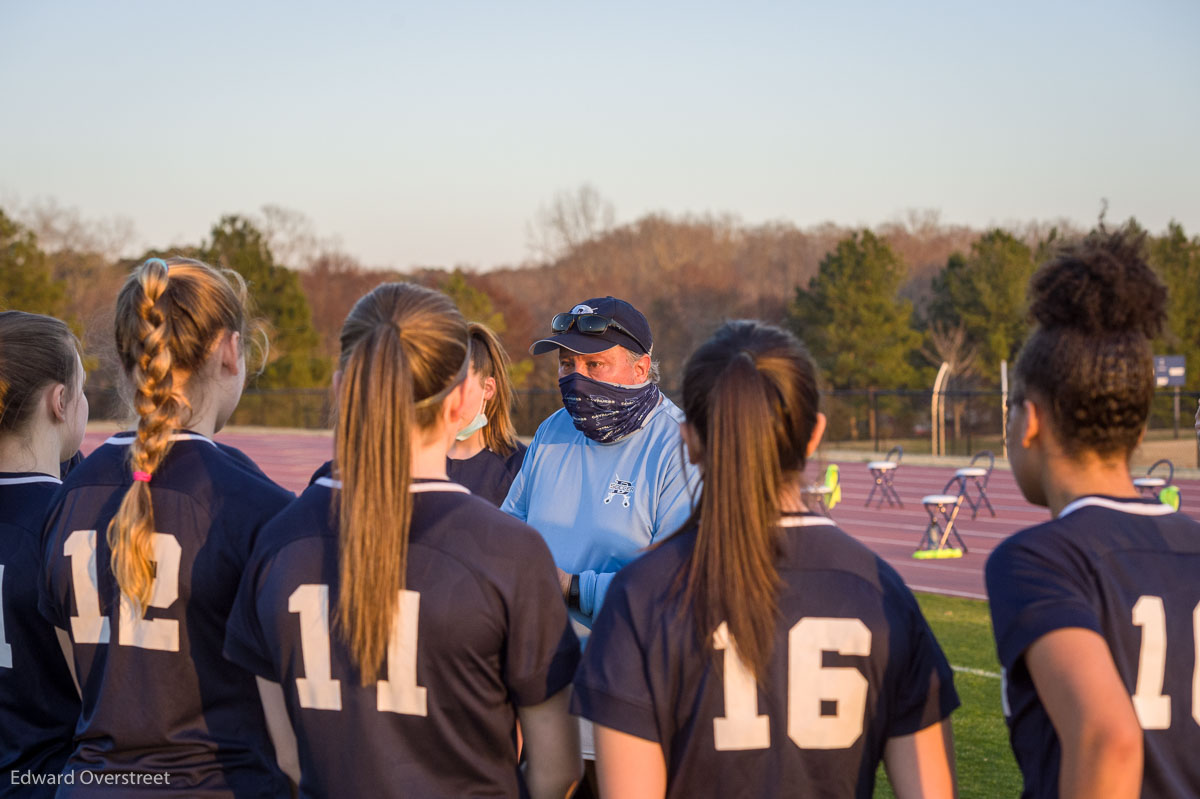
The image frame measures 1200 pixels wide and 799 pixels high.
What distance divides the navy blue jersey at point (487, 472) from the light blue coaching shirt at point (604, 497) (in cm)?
64

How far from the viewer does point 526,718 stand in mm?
1893

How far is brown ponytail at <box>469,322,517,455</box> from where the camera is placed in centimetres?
365

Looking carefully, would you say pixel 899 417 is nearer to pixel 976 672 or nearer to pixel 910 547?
pixel 910 547

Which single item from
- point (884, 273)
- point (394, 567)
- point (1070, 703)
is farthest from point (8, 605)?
point (884, 273)

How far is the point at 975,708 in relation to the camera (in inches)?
258

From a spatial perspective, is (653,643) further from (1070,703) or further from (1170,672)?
(1170,672)

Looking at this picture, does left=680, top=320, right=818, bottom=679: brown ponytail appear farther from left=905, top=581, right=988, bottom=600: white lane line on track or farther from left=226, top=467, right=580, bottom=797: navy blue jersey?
left=905, top=581, right=988, bottom=600: white lane line on track

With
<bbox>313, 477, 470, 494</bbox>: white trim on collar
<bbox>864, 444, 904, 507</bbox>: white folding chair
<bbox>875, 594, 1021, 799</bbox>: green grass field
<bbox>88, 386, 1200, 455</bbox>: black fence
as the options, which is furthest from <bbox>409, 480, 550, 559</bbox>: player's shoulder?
<bbox>88, 386, 1200, 455</bbox>: black fence

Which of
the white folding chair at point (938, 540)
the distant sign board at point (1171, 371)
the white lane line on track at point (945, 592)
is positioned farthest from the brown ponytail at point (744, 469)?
the distant sign board at point (1171, 371)

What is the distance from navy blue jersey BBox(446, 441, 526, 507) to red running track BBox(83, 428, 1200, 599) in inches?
309

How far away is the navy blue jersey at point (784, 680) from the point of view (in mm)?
1737

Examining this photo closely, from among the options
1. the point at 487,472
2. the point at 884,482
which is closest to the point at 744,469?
the point at 487,472

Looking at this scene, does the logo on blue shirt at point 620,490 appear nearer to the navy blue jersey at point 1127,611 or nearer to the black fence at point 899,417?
the navy blue jersey at point 1127,611

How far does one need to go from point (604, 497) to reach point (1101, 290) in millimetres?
1710
